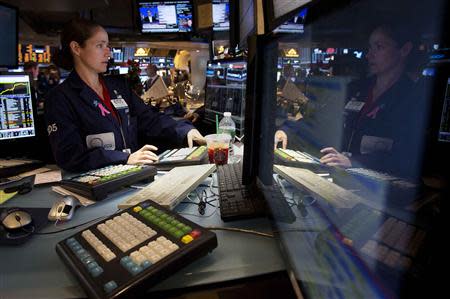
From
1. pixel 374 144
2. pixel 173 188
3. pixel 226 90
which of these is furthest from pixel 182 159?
pixel 374 144

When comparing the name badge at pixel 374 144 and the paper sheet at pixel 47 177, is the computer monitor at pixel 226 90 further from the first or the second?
the name badge at pixel 374 144

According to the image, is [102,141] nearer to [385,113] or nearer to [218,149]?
[218,149]

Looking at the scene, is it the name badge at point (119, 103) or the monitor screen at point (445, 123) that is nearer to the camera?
the monitor screen at point (445, 123)

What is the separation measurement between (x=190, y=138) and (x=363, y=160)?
1.49m

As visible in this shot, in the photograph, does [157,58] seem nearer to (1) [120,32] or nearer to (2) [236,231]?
(1) [120,32]

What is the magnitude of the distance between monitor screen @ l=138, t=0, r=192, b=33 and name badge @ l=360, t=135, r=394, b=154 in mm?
3435

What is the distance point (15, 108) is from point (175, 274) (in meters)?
1.49

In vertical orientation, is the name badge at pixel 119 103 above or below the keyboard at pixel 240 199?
above

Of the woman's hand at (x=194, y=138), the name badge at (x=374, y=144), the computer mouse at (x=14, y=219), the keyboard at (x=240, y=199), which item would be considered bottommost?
the computer mouse at (x=14, y=219)

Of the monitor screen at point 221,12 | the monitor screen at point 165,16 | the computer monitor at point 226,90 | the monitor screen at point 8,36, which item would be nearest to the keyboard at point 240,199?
the computer monitor at point 226,90

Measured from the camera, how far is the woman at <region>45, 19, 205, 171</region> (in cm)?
153

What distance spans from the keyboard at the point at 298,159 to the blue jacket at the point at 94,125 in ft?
2.96

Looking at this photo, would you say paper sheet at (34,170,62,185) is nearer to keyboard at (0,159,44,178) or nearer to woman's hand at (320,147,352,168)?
keyboard at (0,159,44,178)

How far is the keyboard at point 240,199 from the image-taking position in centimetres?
88
